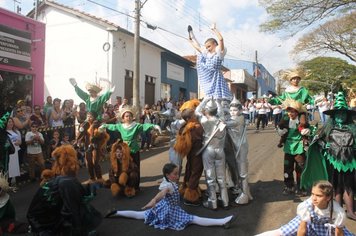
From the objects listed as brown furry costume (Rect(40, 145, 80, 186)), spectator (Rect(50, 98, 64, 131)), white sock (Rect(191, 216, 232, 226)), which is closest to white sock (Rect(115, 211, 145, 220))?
white sock (Rect(191, 216, 232, 226))

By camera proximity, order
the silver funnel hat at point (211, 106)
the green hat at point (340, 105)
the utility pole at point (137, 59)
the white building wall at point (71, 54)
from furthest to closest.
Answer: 1. the white building wall at point (71, 54)
2. the utility pole at point (137, 59)
3. the silver funnel hat at point (211, 106)
4. the green hat at point (340, 105)

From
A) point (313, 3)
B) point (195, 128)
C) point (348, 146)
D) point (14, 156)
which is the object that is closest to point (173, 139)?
point (195, 128)

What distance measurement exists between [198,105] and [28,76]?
1013 cm

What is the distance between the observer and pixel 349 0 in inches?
583

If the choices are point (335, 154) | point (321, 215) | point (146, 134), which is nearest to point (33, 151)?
point (146, 134)

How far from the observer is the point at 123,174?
6727 millimetres

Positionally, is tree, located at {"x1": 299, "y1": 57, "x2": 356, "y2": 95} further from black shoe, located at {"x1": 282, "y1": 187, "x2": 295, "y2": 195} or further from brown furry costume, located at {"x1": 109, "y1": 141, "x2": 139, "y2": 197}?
brown furry costume, located at {"x1": 109, "y1": 141, "x2": 139, "y2": 197}

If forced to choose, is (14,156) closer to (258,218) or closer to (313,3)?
(258,218)

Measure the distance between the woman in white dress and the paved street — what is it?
14.4 inches

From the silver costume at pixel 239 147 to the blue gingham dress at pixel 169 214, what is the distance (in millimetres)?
1242

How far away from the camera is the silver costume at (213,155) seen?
236 inches

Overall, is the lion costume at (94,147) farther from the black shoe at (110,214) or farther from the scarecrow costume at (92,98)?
the black shoe at (110,214)

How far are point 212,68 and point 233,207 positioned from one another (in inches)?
92.3

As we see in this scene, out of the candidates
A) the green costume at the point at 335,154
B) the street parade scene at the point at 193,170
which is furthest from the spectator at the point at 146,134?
the green costume at the point at 335,154
